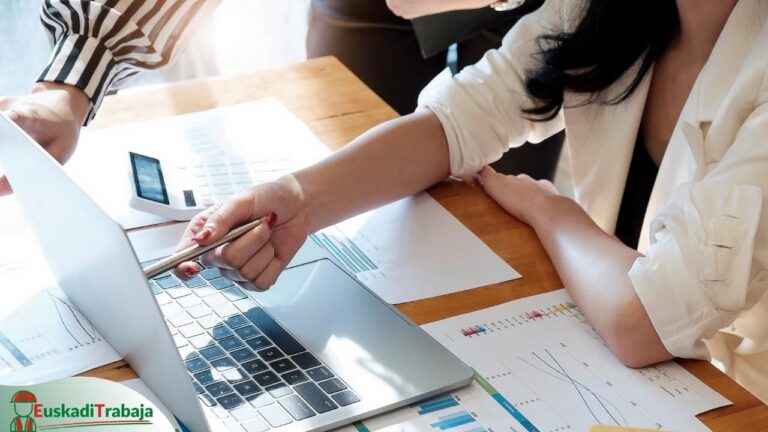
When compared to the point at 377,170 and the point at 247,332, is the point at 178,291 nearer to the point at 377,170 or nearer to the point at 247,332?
the point at 247,332

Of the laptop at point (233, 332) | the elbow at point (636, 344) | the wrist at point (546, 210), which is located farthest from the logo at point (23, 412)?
the wrist at point (546, 210)

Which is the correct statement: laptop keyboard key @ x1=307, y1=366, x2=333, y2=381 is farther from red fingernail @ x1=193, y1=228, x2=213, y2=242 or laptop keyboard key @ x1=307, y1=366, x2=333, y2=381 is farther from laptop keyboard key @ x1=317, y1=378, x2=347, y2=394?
red fingernail @ x1=193, y1=228, x2=213, y2=242

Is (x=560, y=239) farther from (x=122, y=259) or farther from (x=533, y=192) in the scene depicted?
(x=122, y=259)

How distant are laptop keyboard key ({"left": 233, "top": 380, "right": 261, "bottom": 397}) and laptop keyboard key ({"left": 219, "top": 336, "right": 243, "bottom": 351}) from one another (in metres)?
0.05

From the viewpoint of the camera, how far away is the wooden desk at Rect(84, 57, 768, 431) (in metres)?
0.90

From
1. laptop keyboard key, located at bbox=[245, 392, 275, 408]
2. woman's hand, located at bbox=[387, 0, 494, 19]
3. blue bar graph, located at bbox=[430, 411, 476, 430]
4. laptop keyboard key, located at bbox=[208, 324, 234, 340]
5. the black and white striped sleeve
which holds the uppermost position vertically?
woman's hand, located at bbox=[387, 0, 494, 19]

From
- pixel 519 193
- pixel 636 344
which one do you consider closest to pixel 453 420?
pixel 636 344

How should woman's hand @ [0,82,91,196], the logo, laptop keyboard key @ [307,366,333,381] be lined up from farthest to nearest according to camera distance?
1. woman's hand @ [0,82,91,196]
2. laptop keyboard key @ [307,366,333,381]
3. the logo

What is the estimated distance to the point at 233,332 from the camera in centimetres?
92

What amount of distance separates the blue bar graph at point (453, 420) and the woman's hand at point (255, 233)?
0.24 m

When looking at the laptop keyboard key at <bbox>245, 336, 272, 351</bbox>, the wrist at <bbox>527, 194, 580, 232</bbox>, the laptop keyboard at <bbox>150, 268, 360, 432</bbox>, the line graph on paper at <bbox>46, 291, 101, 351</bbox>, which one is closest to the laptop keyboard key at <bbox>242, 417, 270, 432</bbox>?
the laptop keyboard at <bbox>150, 268, 360, 432</bbox>

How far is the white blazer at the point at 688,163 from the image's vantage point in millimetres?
931

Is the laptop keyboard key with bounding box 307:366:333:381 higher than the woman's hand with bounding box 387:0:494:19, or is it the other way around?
the woman's hand with bounding box 387:0:494:19

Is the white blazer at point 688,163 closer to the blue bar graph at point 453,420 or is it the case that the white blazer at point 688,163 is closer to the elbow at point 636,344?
the elbow at point 636,344
